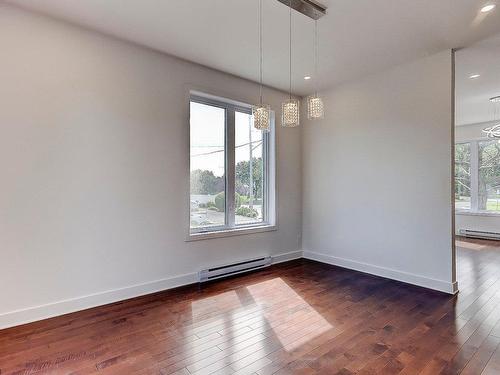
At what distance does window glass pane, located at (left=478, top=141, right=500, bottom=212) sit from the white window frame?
574 centimetres

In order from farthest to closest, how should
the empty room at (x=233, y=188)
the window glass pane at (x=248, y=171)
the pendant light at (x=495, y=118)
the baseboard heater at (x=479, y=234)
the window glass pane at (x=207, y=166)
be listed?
the baseboard heater at (x=479, y=234), the pendant light at (x=495, y=118), the window glass pane at (x=248, y=171), the window glass pane at (x=207, y=166), the empty room at (x=233, y=188)

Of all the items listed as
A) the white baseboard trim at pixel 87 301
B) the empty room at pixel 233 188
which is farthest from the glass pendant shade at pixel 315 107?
the white baseboard trim at pixel 87 301

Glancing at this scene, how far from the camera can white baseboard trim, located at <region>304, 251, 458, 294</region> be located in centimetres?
338

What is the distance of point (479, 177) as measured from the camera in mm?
7000

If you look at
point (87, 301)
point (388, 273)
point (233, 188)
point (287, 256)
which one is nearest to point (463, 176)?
point (388, 273)

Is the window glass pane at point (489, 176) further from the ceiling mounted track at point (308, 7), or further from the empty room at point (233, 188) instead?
the ceiling mounted track at point (308, 7)

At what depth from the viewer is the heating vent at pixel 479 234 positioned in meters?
6.54

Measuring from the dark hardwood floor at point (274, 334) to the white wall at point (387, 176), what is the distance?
0.53 meters

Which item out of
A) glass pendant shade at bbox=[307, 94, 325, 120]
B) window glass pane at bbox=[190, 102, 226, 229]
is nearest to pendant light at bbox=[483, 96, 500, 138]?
glass pendant shade at bbox=[307, 94, 325, 120]

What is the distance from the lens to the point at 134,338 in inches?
93.0

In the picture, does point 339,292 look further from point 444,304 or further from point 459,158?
point 459,158

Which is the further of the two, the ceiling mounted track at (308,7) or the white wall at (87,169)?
the white wall at (87,169)

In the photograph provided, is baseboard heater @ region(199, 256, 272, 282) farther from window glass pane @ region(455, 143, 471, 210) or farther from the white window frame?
window glass pane @ region(455, 143, 471, 210)

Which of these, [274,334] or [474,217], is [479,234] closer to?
[474,217]
